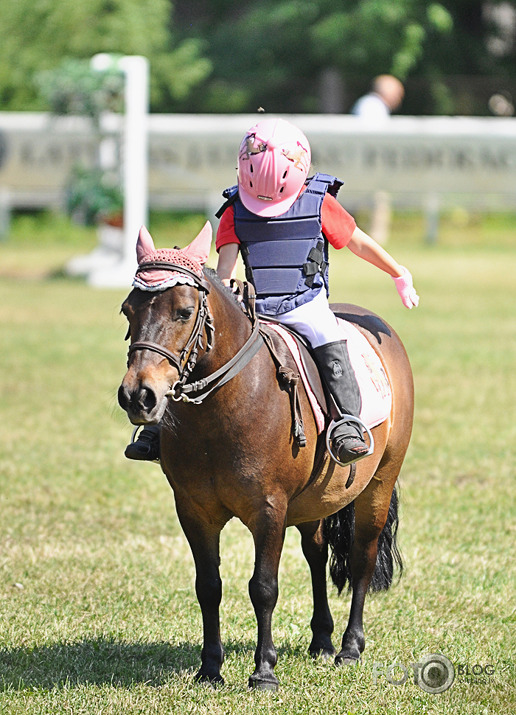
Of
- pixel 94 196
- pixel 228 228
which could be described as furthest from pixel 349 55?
pixel 228 228

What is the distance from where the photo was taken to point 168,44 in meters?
33.2

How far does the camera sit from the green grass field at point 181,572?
465 cm

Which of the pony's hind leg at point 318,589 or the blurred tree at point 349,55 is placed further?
the blurred tree at point 349,55

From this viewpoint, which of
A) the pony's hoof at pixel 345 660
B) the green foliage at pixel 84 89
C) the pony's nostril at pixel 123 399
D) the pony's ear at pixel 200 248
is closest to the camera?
the pony's nostril at pixel 123 399

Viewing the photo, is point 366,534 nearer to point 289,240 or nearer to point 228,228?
point 289,240

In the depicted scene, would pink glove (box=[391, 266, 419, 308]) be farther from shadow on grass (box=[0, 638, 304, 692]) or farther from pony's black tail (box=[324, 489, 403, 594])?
shadow on grass (box=[0, 638, 304, 692])

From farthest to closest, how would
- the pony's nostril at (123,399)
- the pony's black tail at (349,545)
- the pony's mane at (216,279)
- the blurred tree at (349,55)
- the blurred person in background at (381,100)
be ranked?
the blurred tree at (349,55), the blurred person in background at (381,100), the pony's black tail at (349,545), the pony's mane at (216,279), the pony's nostril at (123,399)

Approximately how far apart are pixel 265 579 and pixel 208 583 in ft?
0.99

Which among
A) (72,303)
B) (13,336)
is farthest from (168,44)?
(13,336)

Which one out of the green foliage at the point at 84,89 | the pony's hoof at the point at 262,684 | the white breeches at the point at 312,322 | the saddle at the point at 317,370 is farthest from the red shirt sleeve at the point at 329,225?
the green foliage at the point at 84,89

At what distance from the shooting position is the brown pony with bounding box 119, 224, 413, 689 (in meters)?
3.95

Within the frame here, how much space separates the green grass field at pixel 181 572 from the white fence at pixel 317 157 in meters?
11.8

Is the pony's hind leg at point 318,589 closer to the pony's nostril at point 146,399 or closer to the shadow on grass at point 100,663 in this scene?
the shadow on grass at point 100,663

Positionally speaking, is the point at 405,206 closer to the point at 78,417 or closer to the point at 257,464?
the point at 78,417
